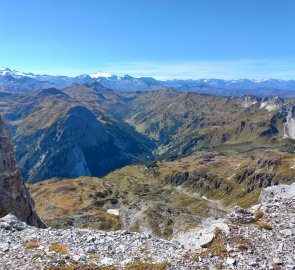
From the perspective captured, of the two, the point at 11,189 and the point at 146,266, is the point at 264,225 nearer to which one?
the point at 146,266

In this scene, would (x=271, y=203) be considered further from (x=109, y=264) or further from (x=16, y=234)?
(x=16, y=234)

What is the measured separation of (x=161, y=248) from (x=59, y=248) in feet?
26.7

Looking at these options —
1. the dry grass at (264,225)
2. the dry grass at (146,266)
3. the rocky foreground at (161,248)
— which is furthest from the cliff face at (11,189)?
the dry grass at (264,225)

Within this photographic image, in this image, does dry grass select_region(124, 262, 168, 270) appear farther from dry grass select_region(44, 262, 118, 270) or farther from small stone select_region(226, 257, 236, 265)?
small stone select_region(226, 257, 236, 265)

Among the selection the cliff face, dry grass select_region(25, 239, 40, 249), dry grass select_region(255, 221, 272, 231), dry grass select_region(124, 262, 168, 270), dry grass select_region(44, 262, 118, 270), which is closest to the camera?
dry grass select_region(44, 262, 118, 270)

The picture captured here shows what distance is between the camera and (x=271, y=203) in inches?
1522

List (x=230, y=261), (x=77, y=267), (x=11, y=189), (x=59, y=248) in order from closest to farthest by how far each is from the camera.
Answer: (x=77, y=267)
(x=230, y=261)
(x=59, y=248)
(x=11, y=189)

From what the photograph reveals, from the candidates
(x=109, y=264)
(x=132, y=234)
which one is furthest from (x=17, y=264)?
(x=132, y=234)

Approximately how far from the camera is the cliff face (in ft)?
183

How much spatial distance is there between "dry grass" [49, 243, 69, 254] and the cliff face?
26886 mm

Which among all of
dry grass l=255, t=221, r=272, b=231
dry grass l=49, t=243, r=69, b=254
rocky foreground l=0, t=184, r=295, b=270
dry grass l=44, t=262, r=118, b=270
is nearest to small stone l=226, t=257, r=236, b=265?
rocky foreground l=0, t=184, r=295, b=270

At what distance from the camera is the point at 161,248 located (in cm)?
3136

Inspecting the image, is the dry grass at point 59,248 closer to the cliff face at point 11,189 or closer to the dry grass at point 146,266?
the dry grass at point 146,266

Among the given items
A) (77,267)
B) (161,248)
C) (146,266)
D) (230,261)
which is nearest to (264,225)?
(230,261)
